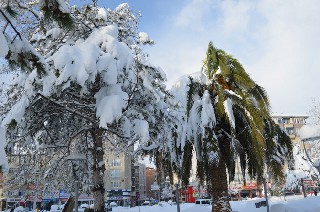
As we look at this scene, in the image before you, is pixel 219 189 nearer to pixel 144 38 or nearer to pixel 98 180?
pixel 98 180

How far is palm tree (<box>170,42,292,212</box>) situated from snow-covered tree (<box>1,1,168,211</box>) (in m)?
1.73

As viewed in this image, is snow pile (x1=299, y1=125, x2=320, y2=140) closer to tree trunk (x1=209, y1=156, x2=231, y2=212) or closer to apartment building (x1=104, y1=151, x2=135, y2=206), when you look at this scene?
tree trunk (x1=209, y1=156, x2=231, y2=212)

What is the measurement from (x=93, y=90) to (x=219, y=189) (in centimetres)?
582

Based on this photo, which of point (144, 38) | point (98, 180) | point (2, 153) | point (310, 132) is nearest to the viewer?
point (2, 153)

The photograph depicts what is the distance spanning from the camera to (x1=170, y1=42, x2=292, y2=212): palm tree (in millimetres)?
11430

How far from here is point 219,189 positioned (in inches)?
480

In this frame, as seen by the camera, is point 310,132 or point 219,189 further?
point 219,189

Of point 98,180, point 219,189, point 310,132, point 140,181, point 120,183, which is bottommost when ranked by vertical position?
point 140,181

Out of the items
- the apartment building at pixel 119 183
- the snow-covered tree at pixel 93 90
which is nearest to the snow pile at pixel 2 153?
the snow-covered tree at pixel 93 90

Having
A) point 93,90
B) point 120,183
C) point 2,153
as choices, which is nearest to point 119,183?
point 120,183

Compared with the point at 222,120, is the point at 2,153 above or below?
below

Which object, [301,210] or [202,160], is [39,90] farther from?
[301,210]

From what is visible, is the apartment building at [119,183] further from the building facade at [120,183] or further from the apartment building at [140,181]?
the apartment building at [140,181]

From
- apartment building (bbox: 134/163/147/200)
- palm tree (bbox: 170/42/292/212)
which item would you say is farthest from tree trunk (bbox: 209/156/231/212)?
apartment building (bbox: 134/163/147/200)
